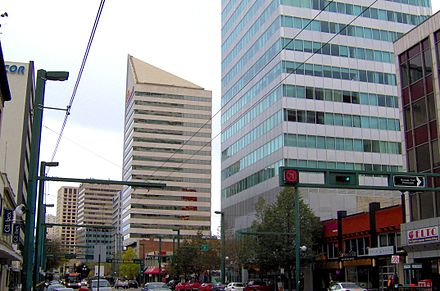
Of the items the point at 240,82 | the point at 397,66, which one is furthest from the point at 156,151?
the point at 397,66

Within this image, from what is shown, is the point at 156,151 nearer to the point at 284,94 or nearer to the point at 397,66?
the point at 284,94

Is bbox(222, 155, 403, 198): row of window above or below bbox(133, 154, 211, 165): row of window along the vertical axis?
below

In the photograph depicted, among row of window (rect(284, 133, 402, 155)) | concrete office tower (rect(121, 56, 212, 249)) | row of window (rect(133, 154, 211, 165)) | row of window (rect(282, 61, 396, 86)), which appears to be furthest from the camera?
row of window (rect(133, 154, 211, 165))

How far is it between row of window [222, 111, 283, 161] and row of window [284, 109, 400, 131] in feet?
6.35

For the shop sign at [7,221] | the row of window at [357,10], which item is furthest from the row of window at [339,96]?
the shop sign at [7,221]

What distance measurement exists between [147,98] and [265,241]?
5050 inches

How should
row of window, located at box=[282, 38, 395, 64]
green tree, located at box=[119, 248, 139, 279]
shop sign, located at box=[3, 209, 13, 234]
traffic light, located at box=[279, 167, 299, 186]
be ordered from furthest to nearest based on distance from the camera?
green tree, located at box=[119, 248, 139, 279]
row of window, located at box=[282, 38, 395, 64]
shop sign, located at box=[3, 209, 13, 234]
traffic light, located at box=[279, 167, 299, 186]

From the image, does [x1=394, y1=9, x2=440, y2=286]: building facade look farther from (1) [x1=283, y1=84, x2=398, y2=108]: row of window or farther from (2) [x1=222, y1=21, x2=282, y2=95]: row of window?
(2) [x1=222, y1=21, x2=282, y2=95]: row of window

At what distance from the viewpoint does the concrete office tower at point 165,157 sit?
173 meters

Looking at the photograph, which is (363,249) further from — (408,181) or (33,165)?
(33,165)

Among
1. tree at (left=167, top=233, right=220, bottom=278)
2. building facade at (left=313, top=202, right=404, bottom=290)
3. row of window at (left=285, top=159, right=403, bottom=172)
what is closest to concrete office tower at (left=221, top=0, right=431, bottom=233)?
row of window at (left=285, top=159, right=403, bottom=172)

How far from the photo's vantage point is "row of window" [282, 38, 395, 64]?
7381cm

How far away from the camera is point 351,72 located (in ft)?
247

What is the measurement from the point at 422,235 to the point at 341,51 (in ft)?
137
